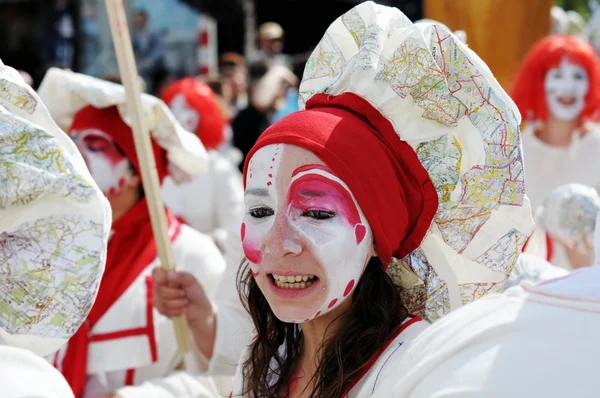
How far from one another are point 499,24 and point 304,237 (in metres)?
3.27

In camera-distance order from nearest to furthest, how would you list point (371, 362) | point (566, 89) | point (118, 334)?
point (371, 362) → point (118, 334) → point (566, 89)

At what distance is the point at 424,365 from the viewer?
1077 millimetres

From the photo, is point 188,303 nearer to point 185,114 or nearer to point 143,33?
point 185,114

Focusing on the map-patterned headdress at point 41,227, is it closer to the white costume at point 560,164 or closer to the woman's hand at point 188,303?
the woman's hand at point 188,303

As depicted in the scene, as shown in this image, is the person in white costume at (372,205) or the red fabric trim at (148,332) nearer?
the person in white costume at (372,205)

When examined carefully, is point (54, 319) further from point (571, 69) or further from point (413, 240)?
point (571, 69)

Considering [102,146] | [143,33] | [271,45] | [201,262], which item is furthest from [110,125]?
[143,33]

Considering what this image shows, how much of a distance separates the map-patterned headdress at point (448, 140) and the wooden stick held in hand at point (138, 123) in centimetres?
73

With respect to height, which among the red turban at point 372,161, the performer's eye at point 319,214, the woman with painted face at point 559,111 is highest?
the red turban at point 372,161

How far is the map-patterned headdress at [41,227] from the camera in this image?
4.47 feet

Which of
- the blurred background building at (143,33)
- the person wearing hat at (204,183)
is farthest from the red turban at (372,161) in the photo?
the blurred background building at (143,33)

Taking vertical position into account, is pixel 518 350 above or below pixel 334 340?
above

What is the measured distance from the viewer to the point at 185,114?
5098 millimetres

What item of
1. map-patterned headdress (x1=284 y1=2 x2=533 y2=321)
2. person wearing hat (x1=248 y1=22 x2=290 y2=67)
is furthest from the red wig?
person wearing hat (x1=248 y1=22 x2=290 y2=67)
